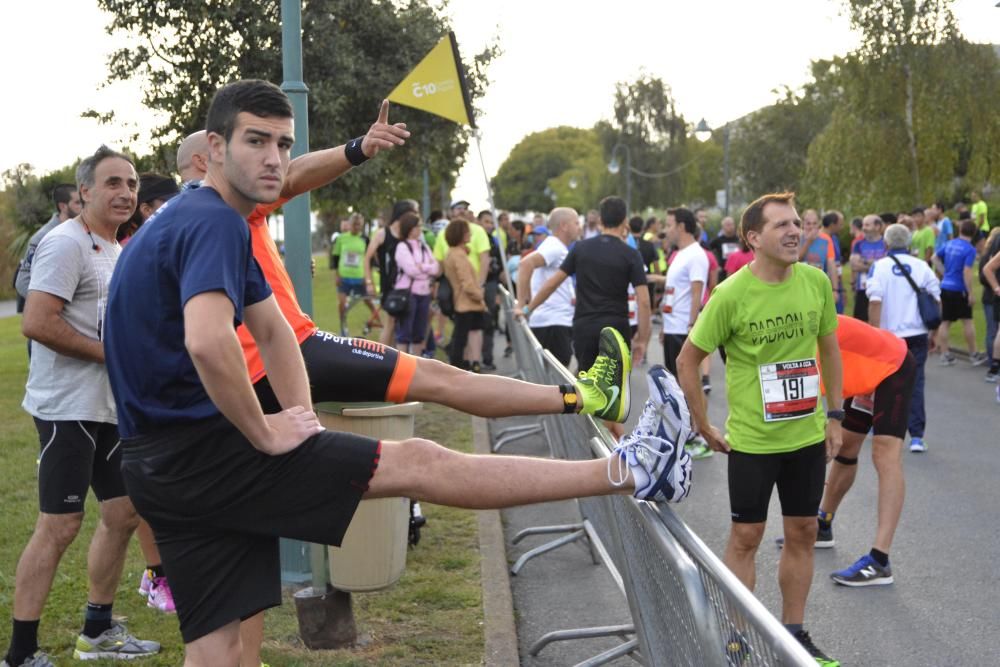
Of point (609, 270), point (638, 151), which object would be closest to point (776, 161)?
point (638, 151)

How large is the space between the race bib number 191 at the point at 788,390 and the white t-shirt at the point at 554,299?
5.62 metres

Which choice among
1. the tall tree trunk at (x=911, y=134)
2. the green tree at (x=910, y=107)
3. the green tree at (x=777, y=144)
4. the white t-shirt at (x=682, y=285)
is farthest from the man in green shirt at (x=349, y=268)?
the green tree at (x=777, y=144)

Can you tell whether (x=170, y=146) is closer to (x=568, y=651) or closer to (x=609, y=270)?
(x=609, y=270)

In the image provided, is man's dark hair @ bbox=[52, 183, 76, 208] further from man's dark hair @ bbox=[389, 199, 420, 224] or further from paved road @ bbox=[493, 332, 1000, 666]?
man's dark hair @ bbox=[389, 199, 420, 224]

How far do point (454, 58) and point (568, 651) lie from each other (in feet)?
14.5

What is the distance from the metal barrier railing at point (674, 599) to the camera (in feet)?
7.57

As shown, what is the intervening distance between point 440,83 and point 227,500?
554 centimetres

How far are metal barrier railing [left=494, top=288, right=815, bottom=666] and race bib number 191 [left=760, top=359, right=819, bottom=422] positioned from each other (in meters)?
0.80

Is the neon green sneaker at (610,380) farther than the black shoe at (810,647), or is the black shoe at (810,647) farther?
the black shoe at (810,647)

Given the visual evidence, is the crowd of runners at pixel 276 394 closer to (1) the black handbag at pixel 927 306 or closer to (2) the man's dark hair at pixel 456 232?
(1) the black handbag at pixel 927 306

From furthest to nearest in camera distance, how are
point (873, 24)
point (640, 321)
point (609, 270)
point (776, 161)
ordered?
point (776, 161) < point (873, 24) < point (640, 321) < point (609, 270)

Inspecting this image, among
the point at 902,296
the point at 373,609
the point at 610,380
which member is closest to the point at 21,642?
the point at 373,609

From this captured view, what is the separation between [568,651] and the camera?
215 inches

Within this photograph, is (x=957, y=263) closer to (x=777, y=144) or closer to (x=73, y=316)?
(x=73, y=316)
